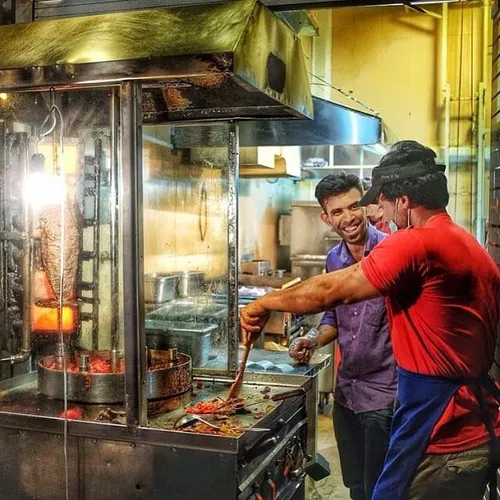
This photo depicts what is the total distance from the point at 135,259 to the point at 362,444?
6.11 feet

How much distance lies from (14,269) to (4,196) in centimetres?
36

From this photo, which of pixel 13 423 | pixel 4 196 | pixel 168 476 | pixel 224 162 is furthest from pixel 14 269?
pixel 168 476

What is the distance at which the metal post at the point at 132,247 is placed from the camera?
2213 millimetres

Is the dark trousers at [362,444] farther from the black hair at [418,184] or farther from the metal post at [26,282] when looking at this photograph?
the metal post at [26,282]

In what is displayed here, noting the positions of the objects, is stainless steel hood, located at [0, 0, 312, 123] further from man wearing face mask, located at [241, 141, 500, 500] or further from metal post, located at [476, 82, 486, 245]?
metal post, located at [476, 82, 486, 245]

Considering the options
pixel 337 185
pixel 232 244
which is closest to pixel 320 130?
pixel 337 185

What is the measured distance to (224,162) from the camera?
10.8 feet

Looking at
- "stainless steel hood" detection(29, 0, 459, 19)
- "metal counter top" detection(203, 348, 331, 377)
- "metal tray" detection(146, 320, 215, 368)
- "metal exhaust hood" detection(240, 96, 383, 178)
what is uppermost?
"stainless steel hood" detection(29, 0, 459, 19)

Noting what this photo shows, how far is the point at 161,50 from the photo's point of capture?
213cm

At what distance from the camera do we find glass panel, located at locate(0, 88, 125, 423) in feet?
9.59

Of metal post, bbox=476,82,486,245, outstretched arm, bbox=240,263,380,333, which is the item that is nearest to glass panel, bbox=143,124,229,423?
outstretched arm, bbox=240,263,380,333

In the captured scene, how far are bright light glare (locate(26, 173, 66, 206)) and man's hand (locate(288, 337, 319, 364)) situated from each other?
4.68ft

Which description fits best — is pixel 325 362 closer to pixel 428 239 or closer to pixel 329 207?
pixel 329 207

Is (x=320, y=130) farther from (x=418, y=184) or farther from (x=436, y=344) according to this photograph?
(x=436, y=344)
